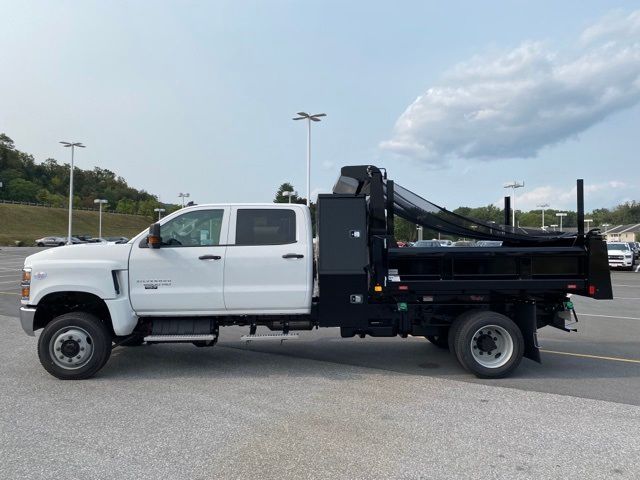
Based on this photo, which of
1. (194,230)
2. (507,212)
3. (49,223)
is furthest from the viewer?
(49,223)

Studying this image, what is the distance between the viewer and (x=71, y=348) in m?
6.20

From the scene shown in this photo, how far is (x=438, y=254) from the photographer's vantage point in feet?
20.6

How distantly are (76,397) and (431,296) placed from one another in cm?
437

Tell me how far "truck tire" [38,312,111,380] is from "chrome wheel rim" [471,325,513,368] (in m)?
4.69

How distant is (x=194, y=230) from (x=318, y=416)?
291 centimetres

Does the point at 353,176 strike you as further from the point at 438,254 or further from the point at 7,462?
the point at 7,462

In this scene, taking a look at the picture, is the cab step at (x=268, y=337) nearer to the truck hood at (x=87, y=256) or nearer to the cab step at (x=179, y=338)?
the cab step at (x=179, y=338)

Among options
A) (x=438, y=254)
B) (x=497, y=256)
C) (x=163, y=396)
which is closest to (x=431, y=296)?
(x=438, y=254)

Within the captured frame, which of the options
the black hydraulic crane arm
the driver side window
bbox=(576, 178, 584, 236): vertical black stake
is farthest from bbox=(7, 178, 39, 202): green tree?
bbox=(576, 178, 584, 236): vertical black stake

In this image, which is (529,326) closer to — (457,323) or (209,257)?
(457,323)

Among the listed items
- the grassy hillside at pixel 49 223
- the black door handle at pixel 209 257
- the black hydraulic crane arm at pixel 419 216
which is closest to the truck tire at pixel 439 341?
the black hydraulic crane arm at pixel 419 216

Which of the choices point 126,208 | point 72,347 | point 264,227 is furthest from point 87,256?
point 126,208

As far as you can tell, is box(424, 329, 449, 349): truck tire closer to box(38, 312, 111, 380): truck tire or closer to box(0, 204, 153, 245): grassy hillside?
box(38, 312, 111, 380): truck tire

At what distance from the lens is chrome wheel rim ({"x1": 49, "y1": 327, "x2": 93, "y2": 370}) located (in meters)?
6.16
